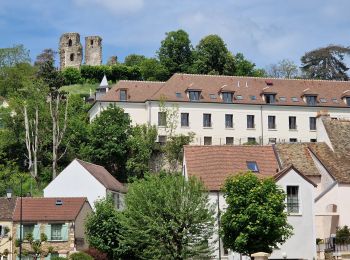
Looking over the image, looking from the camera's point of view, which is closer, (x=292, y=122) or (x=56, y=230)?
(x=56, y=230)

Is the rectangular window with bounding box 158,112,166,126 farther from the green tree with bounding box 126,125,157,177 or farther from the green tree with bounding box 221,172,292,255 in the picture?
the green tree with bounding box 221,172,292,255

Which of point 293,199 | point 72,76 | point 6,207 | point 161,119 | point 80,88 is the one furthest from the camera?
point 72,76

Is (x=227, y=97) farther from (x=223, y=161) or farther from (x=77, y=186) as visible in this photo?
(x=223, y=161)

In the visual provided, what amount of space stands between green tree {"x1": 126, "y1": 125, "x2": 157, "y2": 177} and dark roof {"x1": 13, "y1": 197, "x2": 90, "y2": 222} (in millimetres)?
14350

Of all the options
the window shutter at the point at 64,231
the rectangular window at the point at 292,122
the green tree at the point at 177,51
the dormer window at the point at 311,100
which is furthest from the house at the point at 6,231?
the green tree at the point at 177,51

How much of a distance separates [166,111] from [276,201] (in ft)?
130

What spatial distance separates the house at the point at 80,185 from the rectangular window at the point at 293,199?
18.0 metres

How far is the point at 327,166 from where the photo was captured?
44438 mm

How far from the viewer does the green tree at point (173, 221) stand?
37.5 m

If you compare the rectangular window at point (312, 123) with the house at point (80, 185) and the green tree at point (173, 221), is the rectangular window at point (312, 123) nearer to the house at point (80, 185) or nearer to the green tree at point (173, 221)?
the house at point (80, 185)

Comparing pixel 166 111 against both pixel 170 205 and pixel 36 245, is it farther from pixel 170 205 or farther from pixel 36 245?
pixel 170 205

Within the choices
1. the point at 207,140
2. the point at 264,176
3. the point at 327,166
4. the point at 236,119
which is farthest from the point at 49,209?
the point at 236,119

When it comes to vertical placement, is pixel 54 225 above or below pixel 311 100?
below

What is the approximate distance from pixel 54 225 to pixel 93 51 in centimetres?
8474
